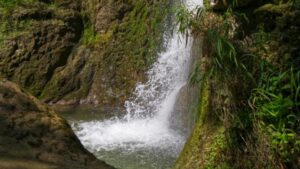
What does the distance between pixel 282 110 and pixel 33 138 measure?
1710mm

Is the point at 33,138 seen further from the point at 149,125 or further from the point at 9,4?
the point at 9,4

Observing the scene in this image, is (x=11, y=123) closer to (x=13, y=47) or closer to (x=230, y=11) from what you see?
(x=230, y=11)

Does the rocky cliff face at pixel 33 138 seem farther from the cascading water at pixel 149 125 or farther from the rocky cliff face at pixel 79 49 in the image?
the rocky cliff face at pixel 79 49

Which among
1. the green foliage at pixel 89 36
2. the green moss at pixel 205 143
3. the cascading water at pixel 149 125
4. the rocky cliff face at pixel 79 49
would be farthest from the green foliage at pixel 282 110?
the green foliage at pixel 89 36

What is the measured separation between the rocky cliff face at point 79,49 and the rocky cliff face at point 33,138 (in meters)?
6.72

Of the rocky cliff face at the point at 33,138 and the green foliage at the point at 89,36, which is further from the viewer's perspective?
the green foliage at the point at 89,36

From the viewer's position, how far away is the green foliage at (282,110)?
10.9ft

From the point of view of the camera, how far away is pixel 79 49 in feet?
34.5

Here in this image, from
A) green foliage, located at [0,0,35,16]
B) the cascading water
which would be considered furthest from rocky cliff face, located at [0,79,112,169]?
green foliage, located at [0,0,35,16]

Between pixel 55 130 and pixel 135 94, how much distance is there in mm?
6740

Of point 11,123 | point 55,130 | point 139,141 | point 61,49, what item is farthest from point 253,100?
point 61,49

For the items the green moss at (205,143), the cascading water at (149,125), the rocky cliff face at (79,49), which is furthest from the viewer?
the rocky cliff face at (79,49)

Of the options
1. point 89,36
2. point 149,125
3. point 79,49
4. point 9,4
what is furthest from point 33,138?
point 9,4

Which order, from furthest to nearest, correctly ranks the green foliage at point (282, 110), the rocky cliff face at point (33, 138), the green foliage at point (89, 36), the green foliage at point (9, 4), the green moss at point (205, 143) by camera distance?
the green foliage at point (9, 4)
the green foliage at point (89, 36)
the green moss at point (205, 143)
the green foliage at point (282, 110)
the rocky cliff face at point (33, 138)
